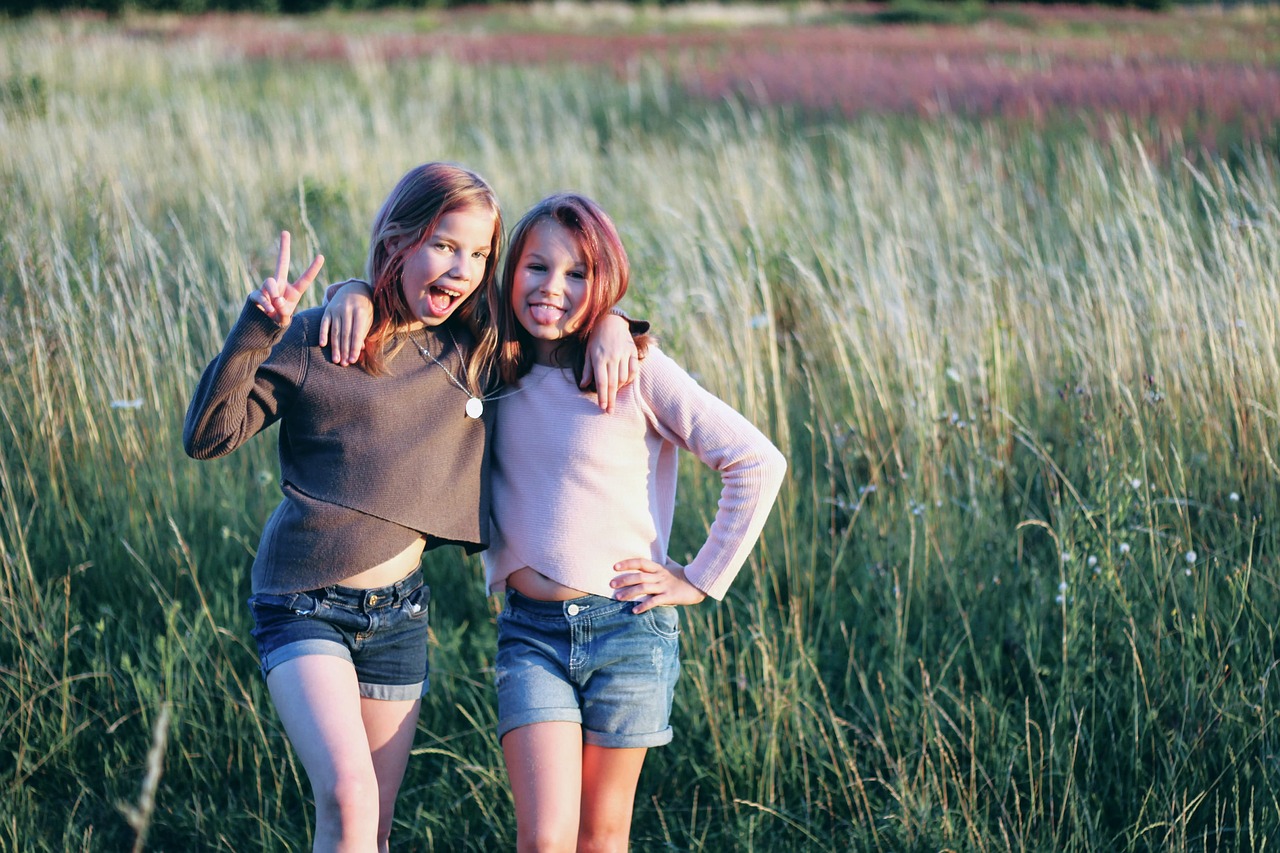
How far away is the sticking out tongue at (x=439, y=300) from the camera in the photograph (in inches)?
80.6

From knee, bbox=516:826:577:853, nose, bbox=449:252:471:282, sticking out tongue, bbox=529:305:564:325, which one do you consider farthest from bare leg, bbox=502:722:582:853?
nose, bbox=449:252:471:282

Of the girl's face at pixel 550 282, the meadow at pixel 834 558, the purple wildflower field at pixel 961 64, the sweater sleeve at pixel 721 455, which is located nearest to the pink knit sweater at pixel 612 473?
the sweater sleeve at pixel 721 455

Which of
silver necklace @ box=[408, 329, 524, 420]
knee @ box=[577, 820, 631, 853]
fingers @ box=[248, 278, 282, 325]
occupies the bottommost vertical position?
knee @ box=[577, 820, 631, 853]

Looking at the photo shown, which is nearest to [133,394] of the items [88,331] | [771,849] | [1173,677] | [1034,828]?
[88,331]

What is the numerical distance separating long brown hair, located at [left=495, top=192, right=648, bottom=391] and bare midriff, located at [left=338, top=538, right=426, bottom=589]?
1.29ft

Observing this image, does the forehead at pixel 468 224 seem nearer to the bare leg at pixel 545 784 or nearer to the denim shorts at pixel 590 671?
the denim shorts at pixel 590 671

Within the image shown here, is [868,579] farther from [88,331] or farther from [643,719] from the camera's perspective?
[88,331]

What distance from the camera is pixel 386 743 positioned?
80.8 inches

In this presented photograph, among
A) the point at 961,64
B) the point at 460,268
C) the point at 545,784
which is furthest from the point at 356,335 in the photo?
the point at 961,64

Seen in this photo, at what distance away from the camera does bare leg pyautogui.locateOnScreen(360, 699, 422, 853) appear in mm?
2037

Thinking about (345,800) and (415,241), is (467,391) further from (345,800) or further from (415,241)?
(345,800)

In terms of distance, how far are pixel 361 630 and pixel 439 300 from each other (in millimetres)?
663

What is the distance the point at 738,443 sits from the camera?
6.56 feet

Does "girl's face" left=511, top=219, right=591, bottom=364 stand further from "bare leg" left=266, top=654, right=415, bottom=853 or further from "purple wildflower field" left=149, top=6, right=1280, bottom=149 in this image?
"purple wildflower field" left=149, top=6, right=1280, bottom=149
